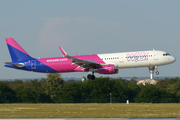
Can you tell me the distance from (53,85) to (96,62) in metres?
59.6

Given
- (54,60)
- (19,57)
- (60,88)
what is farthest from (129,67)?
(60,88)

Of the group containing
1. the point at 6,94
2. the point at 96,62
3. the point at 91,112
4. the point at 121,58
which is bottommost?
the point at 91,112

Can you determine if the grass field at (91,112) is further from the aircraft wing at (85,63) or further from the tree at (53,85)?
the tree at (53,85)

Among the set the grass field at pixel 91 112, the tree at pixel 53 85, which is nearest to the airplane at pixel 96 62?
the grass field at pixel 91 112

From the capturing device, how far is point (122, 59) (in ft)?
178

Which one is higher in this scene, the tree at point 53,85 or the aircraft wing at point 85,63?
the aircraft wing at point 85,63

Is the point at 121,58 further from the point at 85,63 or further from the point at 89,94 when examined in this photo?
the point at 89,94

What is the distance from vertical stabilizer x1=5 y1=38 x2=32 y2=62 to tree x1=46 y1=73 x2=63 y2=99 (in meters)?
47.5

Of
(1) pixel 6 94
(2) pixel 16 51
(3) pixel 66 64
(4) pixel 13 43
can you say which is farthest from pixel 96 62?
(1) pixel 6 94

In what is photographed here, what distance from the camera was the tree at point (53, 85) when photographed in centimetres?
11024

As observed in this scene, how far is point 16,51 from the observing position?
203 feet

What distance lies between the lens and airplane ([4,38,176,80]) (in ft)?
177

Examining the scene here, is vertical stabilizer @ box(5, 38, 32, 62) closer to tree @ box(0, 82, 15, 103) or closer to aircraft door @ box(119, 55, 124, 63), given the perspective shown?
aircraft door @ box(119, 55, 124, 63)

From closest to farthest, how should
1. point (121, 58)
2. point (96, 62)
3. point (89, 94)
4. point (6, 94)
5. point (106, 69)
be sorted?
point (121, 58)
point (106, 69)
point (96, 62)
point (6, 94)
point (89, 94)
